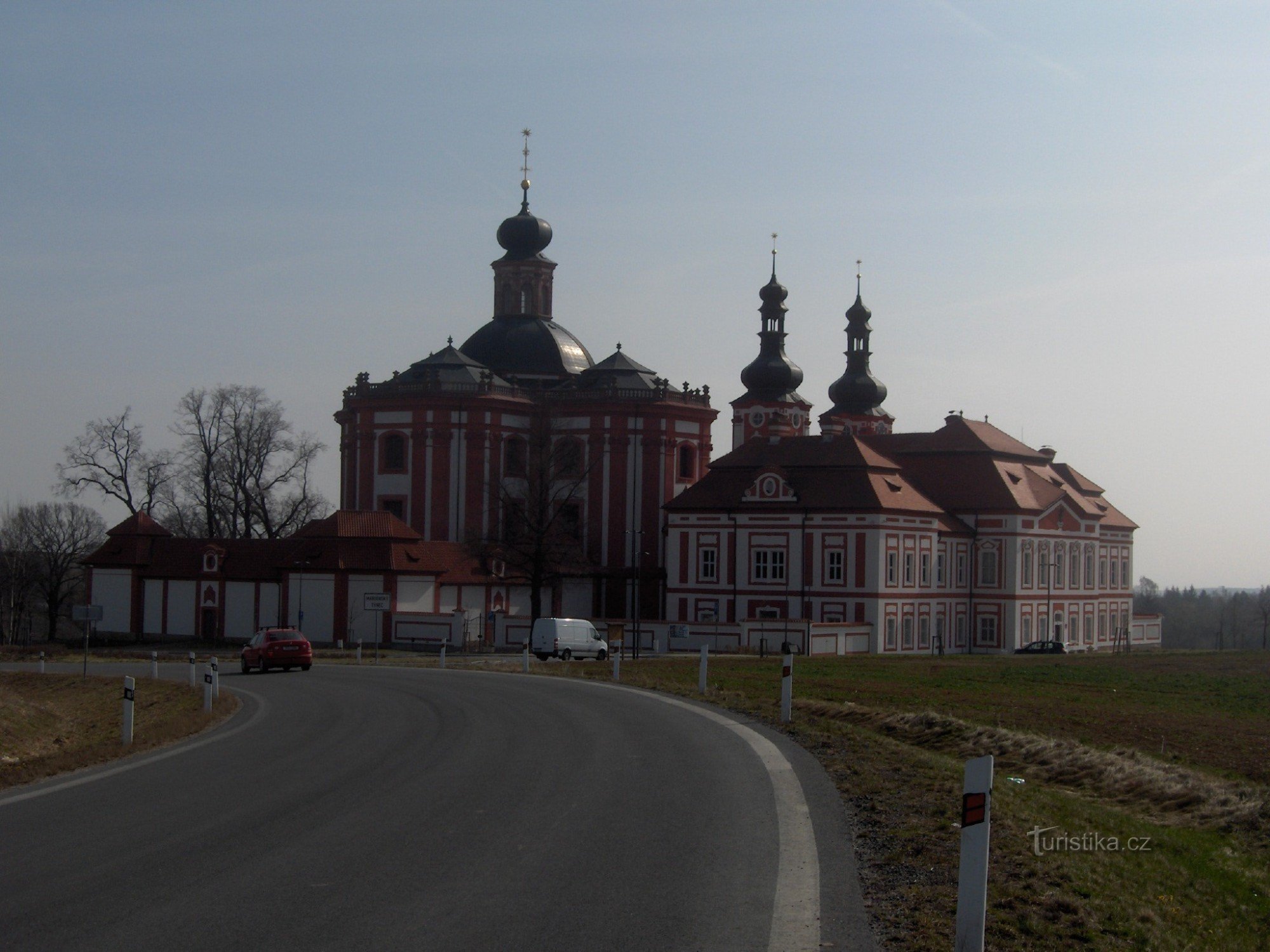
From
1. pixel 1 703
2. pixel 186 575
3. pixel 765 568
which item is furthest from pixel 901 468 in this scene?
pixel 1 703

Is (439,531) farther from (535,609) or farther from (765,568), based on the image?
(765,568)

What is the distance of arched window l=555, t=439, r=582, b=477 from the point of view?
7494cm

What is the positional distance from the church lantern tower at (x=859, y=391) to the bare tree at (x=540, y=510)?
2457 cm

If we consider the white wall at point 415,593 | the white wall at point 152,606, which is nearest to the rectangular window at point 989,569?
the white wall at point 415,593

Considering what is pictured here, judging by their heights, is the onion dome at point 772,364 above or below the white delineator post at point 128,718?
above

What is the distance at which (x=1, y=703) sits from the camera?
28.7 m

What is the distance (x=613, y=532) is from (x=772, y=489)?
1054 centimetres

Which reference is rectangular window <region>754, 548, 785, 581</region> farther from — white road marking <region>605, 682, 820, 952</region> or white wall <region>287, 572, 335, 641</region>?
white road marking <region>605, 682, 820, 952</region>

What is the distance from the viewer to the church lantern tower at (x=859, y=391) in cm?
9656

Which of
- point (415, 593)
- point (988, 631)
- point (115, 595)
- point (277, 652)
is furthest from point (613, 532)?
point (277, 652)

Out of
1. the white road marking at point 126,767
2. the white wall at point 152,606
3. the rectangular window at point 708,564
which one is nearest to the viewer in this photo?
the white road marking at point 126,767

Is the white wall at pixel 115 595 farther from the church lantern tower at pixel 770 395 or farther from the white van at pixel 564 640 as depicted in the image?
the church lantern tower at pixel 770 395

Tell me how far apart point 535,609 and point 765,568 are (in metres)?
11.6

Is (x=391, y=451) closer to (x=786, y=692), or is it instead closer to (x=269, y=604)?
(x=269, y=604)
